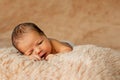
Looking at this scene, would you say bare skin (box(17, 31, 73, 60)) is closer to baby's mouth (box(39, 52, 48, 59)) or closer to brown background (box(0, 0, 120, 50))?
baby's mouth (box(39, 52, 48, 59))

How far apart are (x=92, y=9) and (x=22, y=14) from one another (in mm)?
444

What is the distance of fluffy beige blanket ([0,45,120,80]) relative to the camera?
0.98 m

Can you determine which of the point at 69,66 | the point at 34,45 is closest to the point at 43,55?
the point at 34,45

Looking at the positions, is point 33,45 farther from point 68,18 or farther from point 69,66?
point 68,18

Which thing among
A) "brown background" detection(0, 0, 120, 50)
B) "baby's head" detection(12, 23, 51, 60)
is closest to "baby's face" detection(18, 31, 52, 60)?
"baby's head" detection(12, 23, 51, 60)

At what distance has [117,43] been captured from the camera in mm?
1828

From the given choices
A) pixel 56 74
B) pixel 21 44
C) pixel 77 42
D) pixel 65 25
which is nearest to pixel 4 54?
pixel 21 44

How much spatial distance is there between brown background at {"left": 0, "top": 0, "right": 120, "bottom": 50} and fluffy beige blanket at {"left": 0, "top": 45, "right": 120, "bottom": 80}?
840 millimetres

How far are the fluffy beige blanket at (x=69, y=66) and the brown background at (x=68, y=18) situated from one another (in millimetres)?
840

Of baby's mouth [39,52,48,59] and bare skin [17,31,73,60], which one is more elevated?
bare skin [17,31,73,60]

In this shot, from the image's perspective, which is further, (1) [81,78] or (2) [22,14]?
(2) [22,14]

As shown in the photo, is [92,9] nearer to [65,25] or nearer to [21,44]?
[65,25]

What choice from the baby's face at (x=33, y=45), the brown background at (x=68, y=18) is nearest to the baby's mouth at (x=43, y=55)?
the baby's face at (x=33, y=45)

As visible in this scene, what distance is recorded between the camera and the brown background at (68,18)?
1968 mm
